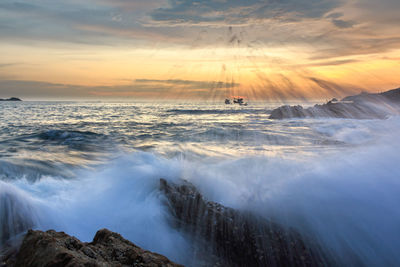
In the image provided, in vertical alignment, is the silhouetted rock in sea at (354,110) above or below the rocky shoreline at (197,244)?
above

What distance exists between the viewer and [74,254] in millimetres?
1965

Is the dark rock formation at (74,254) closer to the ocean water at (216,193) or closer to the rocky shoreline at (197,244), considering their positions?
the rocky shoreline at (197,244)

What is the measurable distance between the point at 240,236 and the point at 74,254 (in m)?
2.61

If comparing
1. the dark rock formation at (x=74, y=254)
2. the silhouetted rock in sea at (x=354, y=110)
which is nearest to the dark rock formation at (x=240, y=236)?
the dark rock formation at (x=74, y=254)

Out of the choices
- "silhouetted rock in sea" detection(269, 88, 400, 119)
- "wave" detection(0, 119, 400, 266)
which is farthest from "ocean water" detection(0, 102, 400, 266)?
"silhouetted rock in sea" detection(269, 88, 400, 119)

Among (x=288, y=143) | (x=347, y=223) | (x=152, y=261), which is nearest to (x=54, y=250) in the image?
(x=152, y=261)

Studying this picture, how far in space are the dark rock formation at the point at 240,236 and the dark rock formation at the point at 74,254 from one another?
1579 mm

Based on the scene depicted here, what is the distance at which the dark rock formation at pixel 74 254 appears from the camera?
192 centimetres

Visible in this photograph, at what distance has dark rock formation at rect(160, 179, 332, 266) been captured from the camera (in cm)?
339

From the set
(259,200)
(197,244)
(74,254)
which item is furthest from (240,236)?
(74,254)

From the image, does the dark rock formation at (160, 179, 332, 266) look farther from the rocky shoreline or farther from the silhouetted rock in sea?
the silhouetted rock in sea

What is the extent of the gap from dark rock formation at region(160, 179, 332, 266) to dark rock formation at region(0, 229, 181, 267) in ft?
5.18

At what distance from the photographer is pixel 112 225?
4.36 metres

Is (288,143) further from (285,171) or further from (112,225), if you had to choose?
(112,225)
